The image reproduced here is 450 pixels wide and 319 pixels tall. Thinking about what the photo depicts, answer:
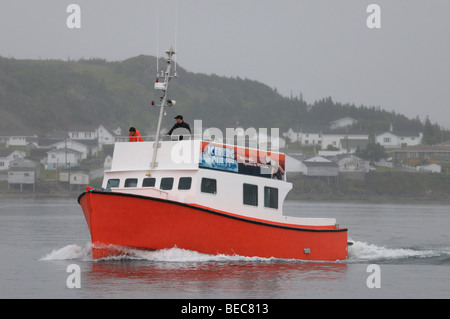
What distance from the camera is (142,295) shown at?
1830 centimetres

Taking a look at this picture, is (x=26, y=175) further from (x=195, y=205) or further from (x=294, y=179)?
(x=195, y=205)

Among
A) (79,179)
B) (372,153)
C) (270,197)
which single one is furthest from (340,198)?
(270,197)

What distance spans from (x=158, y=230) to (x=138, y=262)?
44.8 inches

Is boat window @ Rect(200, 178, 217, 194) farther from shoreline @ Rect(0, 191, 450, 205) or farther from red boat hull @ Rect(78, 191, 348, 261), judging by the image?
shoreline @ Rect(0, 191, 450, 205)

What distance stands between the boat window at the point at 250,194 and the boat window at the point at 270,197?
1.35 feet

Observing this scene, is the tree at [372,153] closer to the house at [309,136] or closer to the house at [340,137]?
the house at [340,137]

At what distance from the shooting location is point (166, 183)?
23.4m

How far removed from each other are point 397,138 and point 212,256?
16067 centimetres

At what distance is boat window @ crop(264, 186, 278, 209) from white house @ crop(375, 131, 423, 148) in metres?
149

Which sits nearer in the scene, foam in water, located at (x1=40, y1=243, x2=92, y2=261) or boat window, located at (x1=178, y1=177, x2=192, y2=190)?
boat window, located at (x1=178, y1=177, x2=192, y2=190)

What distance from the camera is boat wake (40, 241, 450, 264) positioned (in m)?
22.7

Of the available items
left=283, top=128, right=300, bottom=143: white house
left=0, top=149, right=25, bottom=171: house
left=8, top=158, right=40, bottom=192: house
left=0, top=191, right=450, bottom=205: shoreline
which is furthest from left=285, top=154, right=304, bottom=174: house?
left=283, top=128, right=300, bottom=143: white house

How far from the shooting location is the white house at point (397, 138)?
175 metres
